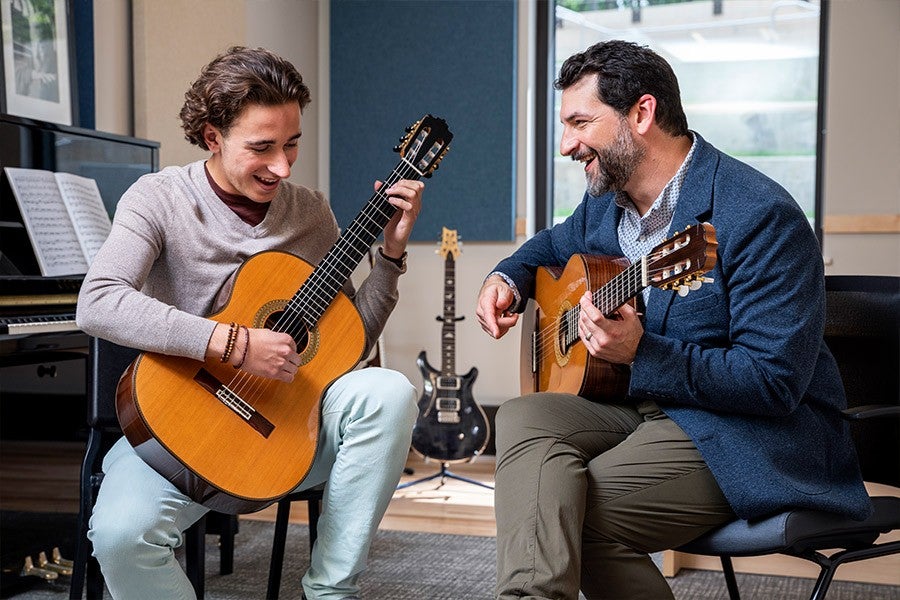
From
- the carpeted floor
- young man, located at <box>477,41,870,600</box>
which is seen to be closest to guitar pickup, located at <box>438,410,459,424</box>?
the carpeted floor

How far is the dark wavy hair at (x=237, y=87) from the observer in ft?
6.10

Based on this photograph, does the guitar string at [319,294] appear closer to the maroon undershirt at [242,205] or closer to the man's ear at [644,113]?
the maroon undershirt at [242,205]

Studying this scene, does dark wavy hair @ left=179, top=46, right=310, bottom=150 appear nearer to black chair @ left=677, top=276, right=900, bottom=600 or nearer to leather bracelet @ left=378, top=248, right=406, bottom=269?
leather bracelet @ left=378, top=248, right=406, bottom=269

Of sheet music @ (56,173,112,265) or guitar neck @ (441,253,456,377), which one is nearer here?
sheet music @ (56,173,112,265)

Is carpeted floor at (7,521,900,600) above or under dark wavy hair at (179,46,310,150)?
under

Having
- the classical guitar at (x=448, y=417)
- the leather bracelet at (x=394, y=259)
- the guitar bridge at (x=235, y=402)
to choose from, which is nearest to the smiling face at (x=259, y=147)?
the leather bracelet at (x=394, y=259)

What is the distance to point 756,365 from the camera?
1.55 meters

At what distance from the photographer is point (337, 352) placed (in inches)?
74.0

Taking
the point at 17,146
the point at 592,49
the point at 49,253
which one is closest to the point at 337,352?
the point at 592,49

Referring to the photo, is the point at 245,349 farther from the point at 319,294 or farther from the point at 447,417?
the point at 447,417

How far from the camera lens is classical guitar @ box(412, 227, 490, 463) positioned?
3.95 m

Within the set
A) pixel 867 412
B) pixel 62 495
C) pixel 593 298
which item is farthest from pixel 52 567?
pixel 867 412

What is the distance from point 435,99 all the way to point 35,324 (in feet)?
8.35

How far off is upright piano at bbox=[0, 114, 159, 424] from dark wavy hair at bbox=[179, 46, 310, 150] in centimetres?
85
